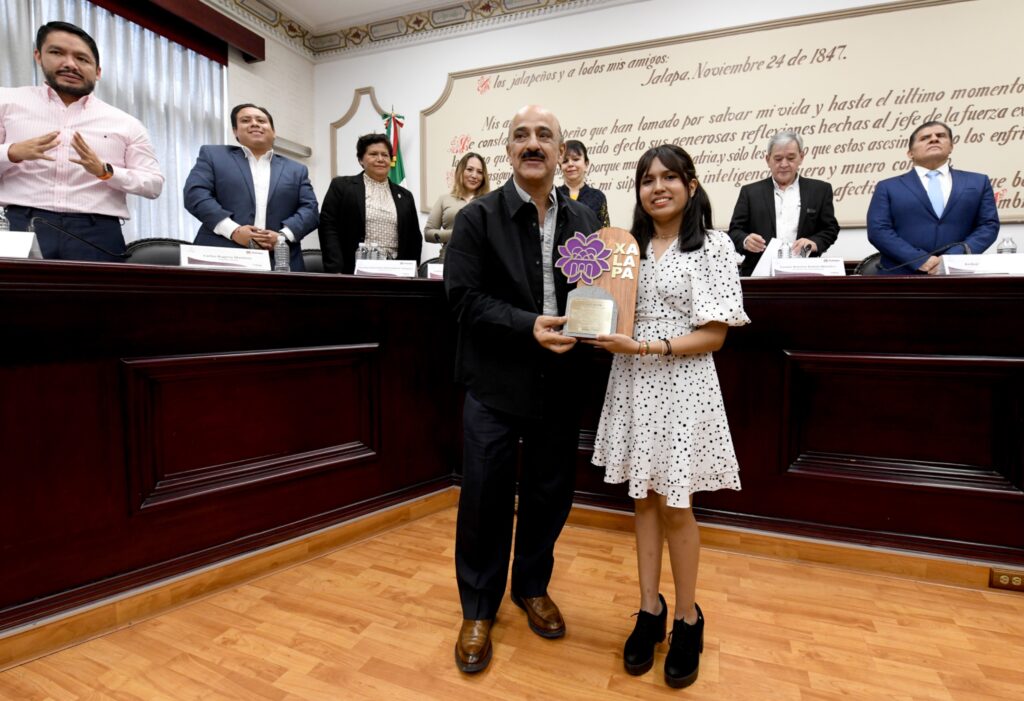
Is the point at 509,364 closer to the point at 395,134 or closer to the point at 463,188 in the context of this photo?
the point at 463,188

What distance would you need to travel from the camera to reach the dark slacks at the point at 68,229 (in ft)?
6.76

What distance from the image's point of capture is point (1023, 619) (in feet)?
4.91

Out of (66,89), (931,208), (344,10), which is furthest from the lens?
(344,10)

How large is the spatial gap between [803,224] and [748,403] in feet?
4.55

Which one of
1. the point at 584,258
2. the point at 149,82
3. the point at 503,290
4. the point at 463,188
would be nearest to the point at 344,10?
the point at 149,82

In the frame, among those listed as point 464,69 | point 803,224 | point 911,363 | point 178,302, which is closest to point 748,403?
point 911,363

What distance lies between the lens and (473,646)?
1.28m

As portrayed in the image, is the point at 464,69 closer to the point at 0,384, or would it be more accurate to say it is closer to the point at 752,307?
the point at 752,307

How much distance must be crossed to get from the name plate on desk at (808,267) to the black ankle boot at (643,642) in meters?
1.25

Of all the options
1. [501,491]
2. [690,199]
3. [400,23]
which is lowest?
[501,491]

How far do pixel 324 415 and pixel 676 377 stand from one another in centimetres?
128

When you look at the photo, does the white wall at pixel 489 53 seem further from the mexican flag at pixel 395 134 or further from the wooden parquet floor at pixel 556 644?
the wooden parquet floor at pixel 556 644

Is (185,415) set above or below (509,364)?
below

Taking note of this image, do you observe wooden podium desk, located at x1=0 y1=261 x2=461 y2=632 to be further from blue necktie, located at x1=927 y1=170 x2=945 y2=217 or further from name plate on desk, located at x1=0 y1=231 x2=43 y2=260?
blue necktie, located at x1=927 y1=170 x2=945 y2=217
